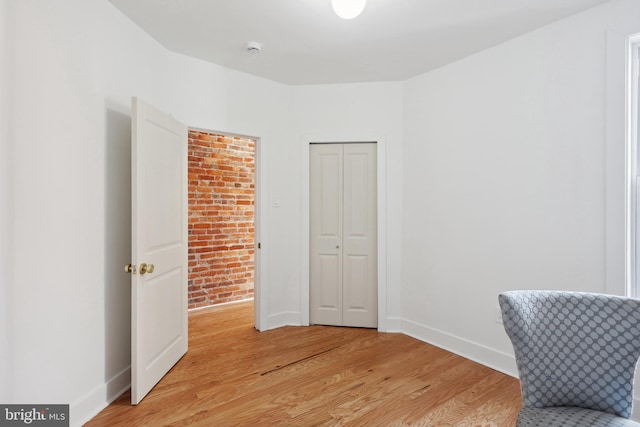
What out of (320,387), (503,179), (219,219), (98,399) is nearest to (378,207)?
(503,179)

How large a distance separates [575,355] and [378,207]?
2210 mm

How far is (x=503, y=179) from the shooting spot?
2607 mm

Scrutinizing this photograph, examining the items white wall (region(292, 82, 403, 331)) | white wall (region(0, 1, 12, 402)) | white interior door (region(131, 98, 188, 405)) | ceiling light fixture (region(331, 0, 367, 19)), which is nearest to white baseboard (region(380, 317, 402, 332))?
white wall (region(292, 82, 403, 331))

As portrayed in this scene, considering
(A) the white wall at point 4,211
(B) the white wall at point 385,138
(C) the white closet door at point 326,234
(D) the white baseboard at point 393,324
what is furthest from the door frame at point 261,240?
(A) the white wall at point 4,211

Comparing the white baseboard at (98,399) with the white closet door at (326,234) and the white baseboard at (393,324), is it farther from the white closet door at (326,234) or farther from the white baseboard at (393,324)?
the white baseboard at (393,324)

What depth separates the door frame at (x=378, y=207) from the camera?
3.40m

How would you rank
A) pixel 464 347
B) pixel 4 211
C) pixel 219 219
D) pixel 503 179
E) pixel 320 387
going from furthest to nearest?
1. pixel 219 219
2. pixel 464 347
3. pixel 503 179
4. pixel 320 387
5. pixel 4 211

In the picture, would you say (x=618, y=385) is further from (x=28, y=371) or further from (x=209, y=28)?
(x=209, y=28)

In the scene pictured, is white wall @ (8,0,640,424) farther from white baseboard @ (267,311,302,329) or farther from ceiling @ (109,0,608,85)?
ceiling @ (109,0,608,85)

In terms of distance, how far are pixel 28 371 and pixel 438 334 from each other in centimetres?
292

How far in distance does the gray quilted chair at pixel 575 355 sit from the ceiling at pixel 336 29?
1.87m

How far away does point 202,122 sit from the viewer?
301cm

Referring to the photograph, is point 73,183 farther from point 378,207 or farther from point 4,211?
point 378,207

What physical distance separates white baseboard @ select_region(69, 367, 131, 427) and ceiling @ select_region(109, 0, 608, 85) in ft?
7.99
